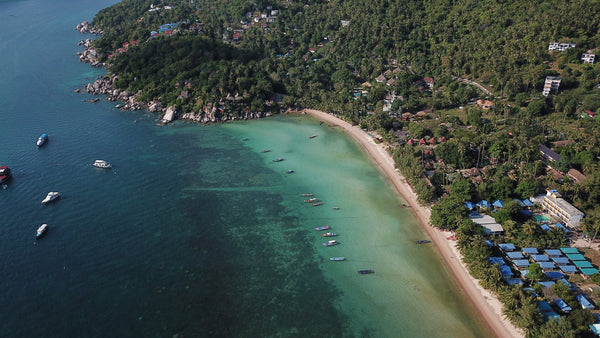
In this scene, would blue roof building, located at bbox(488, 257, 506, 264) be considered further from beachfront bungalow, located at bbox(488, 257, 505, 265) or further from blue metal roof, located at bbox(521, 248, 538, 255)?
blue metal roof, located at bbox(521, 248, 538, 255)

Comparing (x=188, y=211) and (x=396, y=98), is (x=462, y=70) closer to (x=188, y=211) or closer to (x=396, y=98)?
(x=396, y=98)

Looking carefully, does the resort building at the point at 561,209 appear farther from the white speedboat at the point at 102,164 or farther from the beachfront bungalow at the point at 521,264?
the white speedboat at the point at 102,164

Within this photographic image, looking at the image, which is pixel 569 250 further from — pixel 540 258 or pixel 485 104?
pixel 485 104

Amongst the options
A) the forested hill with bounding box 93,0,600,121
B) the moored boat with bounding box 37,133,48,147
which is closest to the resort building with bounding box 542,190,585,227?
the forested hill with bounding box 93,0,600,121

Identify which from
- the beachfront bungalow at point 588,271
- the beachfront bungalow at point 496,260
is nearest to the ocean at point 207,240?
the beachfront bungalow at point 496,260

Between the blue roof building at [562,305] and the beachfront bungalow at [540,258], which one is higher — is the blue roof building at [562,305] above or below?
below

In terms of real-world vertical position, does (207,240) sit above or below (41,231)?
below

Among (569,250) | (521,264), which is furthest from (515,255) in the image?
(569,250)
